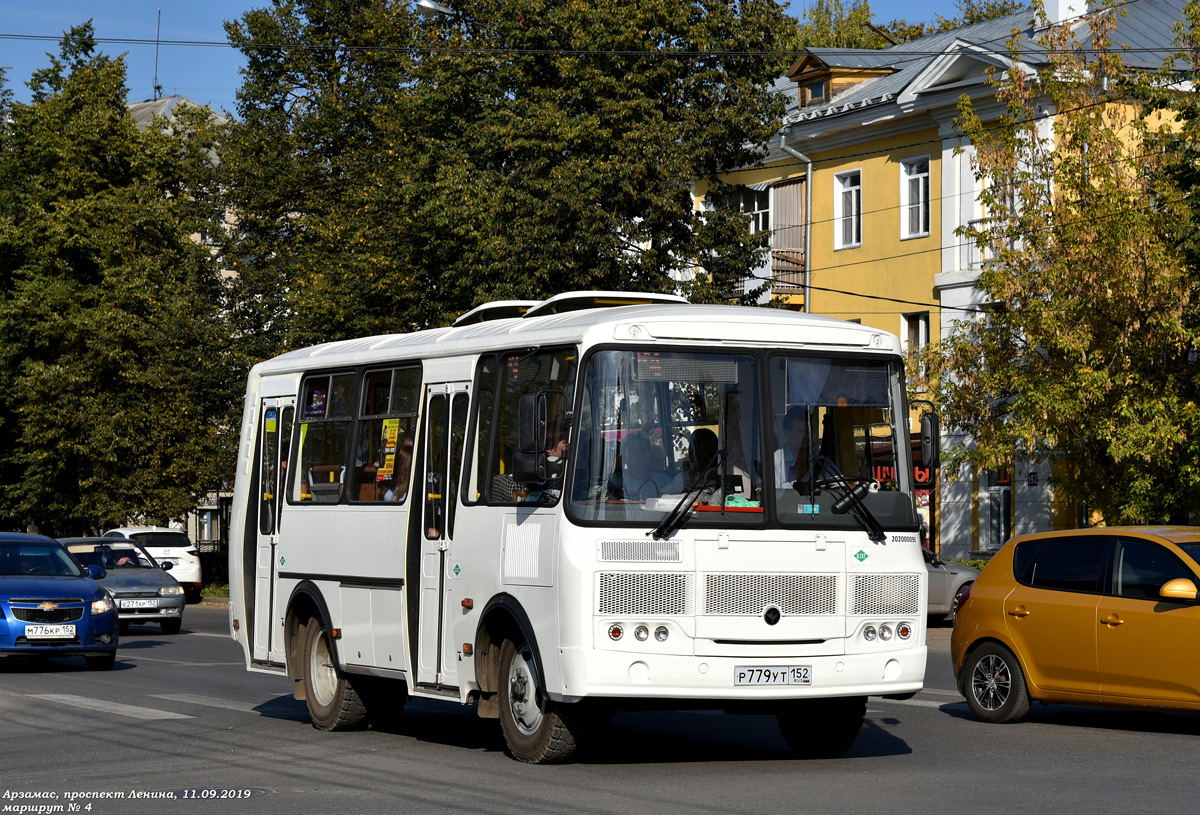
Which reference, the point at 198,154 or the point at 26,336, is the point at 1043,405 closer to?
the point at 198,154

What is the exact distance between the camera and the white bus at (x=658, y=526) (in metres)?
10.7

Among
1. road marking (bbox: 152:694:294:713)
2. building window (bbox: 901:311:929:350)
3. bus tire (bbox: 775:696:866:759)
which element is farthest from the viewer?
building window (bbox: 901:311:929:350)

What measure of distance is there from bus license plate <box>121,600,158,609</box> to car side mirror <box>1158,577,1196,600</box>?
21.2 meters

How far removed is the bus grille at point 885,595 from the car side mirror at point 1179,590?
2.34 m

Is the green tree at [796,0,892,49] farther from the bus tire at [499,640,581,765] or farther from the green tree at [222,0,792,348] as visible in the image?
the bus tire at [499,640,581,765]

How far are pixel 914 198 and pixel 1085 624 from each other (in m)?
29.3

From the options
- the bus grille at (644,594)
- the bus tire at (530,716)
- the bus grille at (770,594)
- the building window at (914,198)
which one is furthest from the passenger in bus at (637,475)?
the building window at (914,198)

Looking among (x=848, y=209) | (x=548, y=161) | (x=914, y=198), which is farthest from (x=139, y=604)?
(x=848, y=209)

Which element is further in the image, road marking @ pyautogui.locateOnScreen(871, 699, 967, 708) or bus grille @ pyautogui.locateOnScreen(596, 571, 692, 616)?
road marking @ pyautogui.locateOnScreen(871, 699, 967, 708)

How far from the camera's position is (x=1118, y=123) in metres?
29.2

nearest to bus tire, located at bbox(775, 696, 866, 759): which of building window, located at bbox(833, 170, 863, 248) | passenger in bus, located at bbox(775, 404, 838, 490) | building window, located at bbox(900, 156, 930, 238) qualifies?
passenger in bus, located at bbox(775, 404, 838, 490)

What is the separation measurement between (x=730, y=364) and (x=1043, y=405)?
53.9 ft

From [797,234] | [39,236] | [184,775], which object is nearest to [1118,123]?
[797,234]

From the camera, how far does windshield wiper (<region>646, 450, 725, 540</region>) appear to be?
10656 mm
